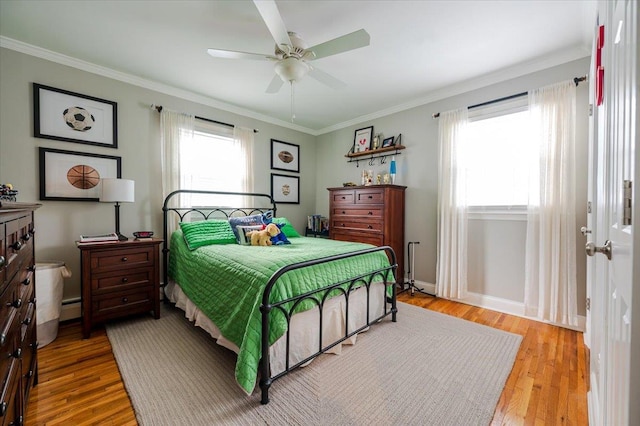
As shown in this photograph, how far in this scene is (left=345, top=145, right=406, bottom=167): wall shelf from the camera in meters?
3.93

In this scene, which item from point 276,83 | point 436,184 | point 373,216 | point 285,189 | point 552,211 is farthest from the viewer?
point 285,189

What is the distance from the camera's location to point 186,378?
1804mm

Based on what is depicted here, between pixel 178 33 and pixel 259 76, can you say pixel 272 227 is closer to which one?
pixel 259 76

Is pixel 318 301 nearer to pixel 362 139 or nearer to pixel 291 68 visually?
pixel 291 68

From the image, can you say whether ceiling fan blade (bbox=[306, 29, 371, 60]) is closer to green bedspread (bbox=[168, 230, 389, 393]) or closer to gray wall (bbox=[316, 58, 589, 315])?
green bedspread (bbox=[168, 230, 389, 393])

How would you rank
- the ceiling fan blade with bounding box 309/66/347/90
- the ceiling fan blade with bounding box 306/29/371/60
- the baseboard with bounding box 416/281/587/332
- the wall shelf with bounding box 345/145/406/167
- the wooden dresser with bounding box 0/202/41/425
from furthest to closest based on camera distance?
1. the wall shelf with bounding box 345/145/406/167
2. the baseboard with bounding box 416/281/587/332
3. the ceiling fan blade with bounding box 309/66/347/90
4. the ceiling fan blade with bounding box 306/29/371/60
5. the wooden dresser with bounding box 0/202/41/425

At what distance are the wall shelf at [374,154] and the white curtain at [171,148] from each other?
2.45 m

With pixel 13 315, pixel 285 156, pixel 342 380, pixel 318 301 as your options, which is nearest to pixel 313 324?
pixel 318 301

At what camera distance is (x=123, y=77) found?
3000 millimetres

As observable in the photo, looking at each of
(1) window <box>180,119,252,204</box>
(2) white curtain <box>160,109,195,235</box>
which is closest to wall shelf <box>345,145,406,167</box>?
(1) window <box>180,119,252,204</box>

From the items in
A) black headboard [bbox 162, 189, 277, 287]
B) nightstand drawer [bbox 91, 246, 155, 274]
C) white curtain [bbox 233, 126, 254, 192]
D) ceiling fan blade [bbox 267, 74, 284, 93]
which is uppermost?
ceiling fan blade [bbox 267, 74, 284, 93]

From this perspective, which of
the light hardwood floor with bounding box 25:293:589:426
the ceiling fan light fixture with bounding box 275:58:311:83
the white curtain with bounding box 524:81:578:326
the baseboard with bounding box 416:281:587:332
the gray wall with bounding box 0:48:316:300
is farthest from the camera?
the baseboard with bounding box 416:281:587:332

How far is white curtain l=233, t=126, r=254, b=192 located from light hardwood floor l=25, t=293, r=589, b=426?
232 cm

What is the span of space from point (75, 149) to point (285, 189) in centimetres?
266
